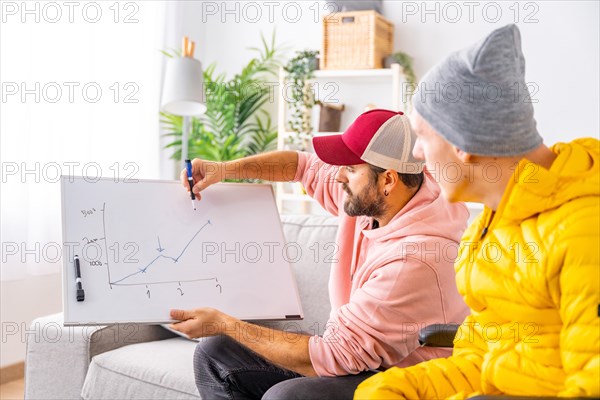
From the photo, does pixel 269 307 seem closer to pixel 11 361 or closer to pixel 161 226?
pixel 161 226

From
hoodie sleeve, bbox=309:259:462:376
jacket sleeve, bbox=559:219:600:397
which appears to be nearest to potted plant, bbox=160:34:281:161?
hoodie sleeve, bbox=309:259:462:376

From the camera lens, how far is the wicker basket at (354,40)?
14.0 feet

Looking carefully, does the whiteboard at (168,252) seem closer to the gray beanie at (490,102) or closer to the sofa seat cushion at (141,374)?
the sofa seat cushion at (141,374)

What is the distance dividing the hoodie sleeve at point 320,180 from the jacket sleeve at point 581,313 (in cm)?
117

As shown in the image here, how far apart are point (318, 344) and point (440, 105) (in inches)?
31.2

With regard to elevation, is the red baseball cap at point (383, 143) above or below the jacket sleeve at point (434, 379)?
above

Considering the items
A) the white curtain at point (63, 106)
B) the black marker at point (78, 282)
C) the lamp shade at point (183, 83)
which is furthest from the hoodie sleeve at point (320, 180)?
the white curtain at point (63, 106)

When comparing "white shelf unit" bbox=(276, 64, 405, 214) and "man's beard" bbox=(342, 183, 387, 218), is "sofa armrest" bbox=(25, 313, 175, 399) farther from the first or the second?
"white shelf unit" bbox=(276, 64, 405, 214)

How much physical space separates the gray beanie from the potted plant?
130 inches

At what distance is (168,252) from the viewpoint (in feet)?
7.13

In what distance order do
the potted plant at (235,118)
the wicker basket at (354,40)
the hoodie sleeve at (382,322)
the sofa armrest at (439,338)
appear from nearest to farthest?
the sofa armrest at (439,338) < the hoodie sleeve at (382,322) < the wicker basket at (354,40) < the potted plant at (235,118)

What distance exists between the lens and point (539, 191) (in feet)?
4.11

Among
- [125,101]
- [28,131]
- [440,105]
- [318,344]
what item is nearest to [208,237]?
[318,344]

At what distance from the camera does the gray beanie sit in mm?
1284
